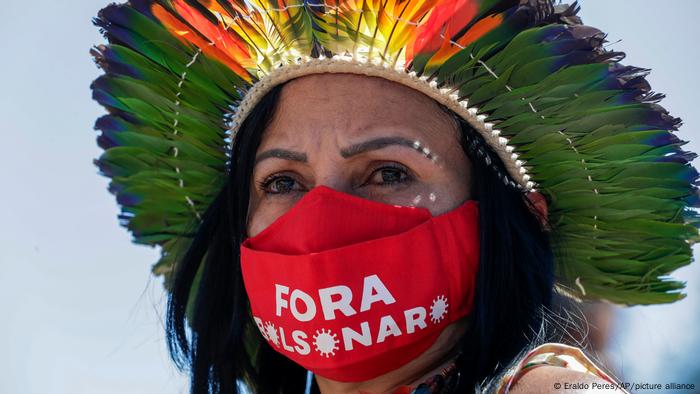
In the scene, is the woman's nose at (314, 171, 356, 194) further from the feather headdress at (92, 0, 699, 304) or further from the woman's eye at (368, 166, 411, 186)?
the feather headdress at (92, 0, 699, 304)

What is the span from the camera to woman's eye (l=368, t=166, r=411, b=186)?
10.9ft

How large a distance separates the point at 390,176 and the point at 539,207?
0.54 metres

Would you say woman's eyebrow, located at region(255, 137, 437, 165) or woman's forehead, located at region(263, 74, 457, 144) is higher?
woman's forehead, located at region(263, 74, 457, 144)

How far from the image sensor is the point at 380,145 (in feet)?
10.8

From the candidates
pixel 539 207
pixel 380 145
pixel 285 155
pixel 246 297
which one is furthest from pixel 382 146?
pixel 246 297

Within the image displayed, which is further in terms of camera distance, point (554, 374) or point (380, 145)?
point (380, 145)

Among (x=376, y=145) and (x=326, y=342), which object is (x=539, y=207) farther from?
(x=326, y=342)

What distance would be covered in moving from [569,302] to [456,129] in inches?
27.1

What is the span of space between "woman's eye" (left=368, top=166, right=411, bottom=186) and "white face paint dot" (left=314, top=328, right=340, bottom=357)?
0.53 m

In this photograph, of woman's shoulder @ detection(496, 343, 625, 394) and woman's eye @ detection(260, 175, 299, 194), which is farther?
woman's eye @ detection(260, 175, 299, 194)

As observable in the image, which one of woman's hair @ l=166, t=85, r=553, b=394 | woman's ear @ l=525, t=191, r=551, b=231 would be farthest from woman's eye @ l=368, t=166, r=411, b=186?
woman's ear @ l=525, t=191, r=551, b=231

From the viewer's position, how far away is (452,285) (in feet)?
10.3

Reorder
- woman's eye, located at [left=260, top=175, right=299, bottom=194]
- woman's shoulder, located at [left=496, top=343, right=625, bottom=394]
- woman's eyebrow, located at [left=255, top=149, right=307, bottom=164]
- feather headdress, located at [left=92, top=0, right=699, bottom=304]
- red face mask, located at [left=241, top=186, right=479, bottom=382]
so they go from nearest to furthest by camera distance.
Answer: woman's shoulder, located at [left=496, top=343, right=625, bottom=394] < red face mask, located at [left=241, top=186, right=479, bottom=382] < feather headdress, located at [left=92, top=0, right=699, bottom=304] < woman's eyebrow, located at [left=255, top=149, right=307, bottom=164] < woman's eye, located at [left=260, top=175, right=299, bottom=194]

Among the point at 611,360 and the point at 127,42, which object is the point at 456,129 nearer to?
the point at 611,360
